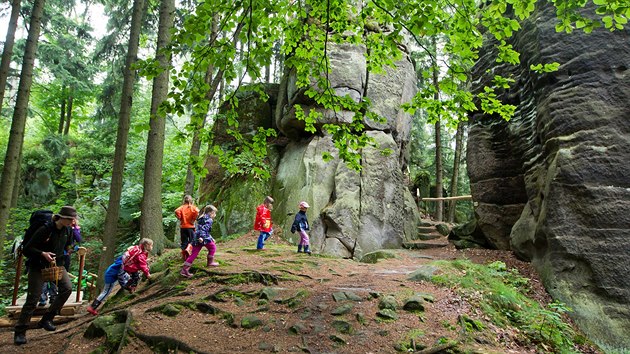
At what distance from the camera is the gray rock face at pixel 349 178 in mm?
13523

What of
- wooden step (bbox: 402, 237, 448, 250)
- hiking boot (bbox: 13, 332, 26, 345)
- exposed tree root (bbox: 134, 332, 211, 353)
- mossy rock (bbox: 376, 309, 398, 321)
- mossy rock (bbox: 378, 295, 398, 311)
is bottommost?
hiking boot (bbox: 13, 332, 26, 345)

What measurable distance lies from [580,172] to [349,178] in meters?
7.78

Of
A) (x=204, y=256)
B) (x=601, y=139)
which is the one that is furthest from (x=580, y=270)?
(x=204, y=256)

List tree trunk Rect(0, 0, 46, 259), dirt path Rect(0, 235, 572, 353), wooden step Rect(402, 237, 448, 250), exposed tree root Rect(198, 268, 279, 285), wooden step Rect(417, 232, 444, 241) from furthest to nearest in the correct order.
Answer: wooden step Rect(417, 232, 444, 241)
wooden step Rect(402, 237, 448, 250)
tree trunk Rect(0, 0, 46, 259)
exposed tree root Rect(198, 268, 279, 285)
dirt path Rect(0, 235, 572, 353)

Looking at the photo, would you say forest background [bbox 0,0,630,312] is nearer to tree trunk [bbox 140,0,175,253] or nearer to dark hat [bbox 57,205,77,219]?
tree trunk [bbox 140,0,175,253]

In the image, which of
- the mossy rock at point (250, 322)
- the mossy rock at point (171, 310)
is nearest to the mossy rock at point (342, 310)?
the mossy rock at point (250, 322)

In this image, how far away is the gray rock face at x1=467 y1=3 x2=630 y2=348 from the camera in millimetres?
6887

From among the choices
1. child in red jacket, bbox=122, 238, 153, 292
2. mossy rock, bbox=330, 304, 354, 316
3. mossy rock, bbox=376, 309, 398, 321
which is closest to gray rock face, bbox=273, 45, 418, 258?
child in red jacket, bbox=122, 238, 153, 292

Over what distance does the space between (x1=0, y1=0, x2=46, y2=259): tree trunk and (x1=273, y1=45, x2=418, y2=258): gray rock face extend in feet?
26.3

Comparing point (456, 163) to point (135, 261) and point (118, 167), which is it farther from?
point (135, 261)

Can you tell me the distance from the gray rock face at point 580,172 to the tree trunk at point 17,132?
40.8ft

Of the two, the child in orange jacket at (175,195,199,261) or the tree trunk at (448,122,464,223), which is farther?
the tree trunk at (448,122,464,223)

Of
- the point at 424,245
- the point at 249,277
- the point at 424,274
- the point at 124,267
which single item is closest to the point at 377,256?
the point at 424,245

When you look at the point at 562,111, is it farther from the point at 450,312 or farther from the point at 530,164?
the point at 450,312
